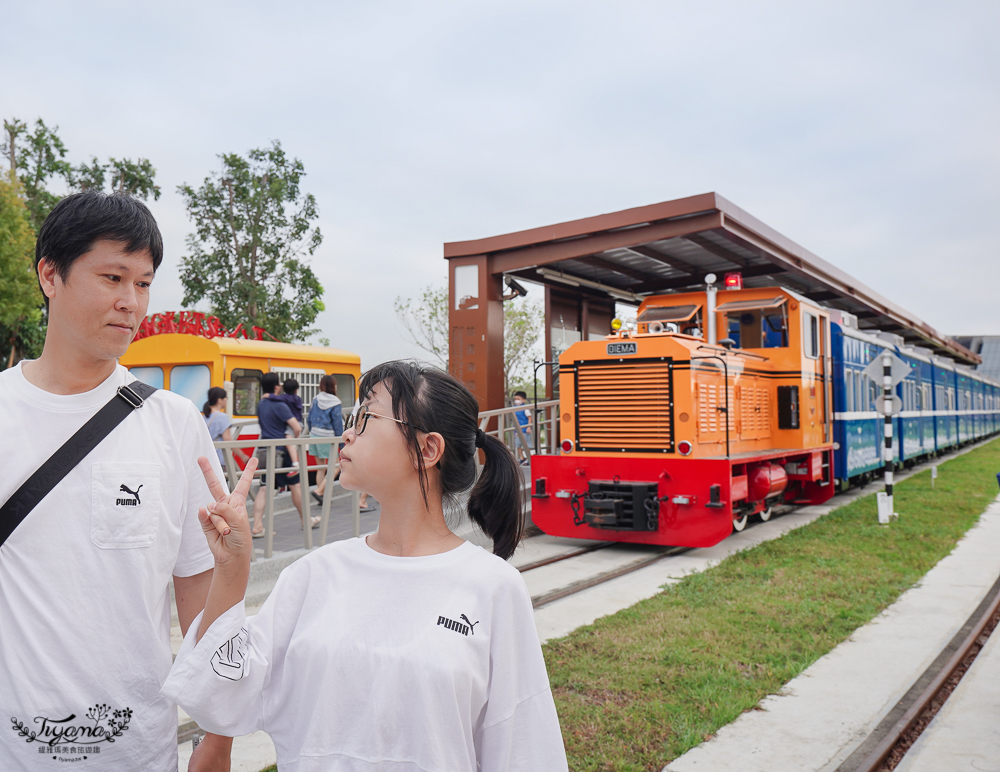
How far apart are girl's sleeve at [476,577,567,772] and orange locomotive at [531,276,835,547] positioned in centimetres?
684

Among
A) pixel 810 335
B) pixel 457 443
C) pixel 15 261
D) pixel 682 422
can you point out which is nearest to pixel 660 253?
pixel 810 335

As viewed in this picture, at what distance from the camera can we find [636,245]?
402 inches

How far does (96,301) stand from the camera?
5.52 ft

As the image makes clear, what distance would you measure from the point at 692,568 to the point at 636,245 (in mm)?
4498

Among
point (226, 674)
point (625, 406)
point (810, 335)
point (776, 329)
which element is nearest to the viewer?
point (226, 674)

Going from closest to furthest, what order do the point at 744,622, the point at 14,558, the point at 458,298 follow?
1. the point at 14,558
2. the point at 744,622
3. the point at 458,298

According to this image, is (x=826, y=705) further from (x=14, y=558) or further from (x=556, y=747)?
(x=14, y=558)

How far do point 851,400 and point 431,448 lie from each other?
1219 centimetres

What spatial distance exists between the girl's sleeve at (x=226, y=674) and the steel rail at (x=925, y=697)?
2999 millimetres

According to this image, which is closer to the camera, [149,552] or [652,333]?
[149,552]

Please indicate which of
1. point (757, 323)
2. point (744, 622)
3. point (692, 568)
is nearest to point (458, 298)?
point (757, 323)

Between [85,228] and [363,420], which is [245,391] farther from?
[363,420]

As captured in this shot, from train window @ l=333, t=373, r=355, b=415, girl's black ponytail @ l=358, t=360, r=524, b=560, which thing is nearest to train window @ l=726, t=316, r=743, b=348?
train window @ l=333, t=373, r=355, b=415

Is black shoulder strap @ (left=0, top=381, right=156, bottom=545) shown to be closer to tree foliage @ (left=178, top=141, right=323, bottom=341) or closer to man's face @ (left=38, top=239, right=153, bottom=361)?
man's face @ (left=38, top=239, right=153, bottom=361)
